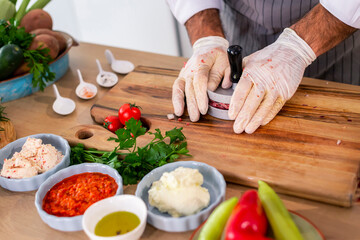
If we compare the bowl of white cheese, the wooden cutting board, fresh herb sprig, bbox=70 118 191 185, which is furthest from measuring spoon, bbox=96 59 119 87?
the bowl of white cheese

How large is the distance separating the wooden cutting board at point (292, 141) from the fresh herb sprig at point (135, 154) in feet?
0.27

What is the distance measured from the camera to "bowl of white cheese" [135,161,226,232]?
46.6 inches

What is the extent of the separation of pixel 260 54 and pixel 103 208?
1.02 m

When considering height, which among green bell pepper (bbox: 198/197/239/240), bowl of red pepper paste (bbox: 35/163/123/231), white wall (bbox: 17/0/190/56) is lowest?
white wall (bbox: 17/0/190/56)

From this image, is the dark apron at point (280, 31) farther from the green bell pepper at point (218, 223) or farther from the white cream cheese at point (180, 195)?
the green bell pepper at point (218, 223)

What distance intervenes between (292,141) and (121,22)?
323 centimetres

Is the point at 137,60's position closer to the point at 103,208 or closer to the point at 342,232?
the point at 103,208

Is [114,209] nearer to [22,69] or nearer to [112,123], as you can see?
[112,123]

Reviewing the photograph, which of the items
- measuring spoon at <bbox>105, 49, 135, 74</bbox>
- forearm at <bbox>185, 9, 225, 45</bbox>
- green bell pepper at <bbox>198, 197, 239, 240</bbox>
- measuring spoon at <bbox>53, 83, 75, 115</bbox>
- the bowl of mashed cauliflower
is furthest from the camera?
measuring spoon at <bbox>105, 49, 135, 74</bbox>

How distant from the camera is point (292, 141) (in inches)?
59.3

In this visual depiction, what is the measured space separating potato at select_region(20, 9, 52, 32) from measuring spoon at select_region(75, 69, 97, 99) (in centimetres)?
48

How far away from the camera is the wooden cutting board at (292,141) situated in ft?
4.30

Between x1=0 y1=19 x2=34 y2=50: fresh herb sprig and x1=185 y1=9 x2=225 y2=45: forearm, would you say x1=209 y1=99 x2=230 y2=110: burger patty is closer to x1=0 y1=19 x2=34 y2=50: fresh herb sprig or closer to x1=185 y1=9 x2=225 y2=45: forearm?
x1=185 y1=9 x2=225 y2=45: forearm

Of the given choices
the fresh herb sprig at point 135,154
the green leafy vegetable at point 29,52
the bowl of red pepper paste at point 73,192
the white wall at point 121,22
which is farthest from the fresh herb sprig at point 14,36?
the white wall at point 121,22
